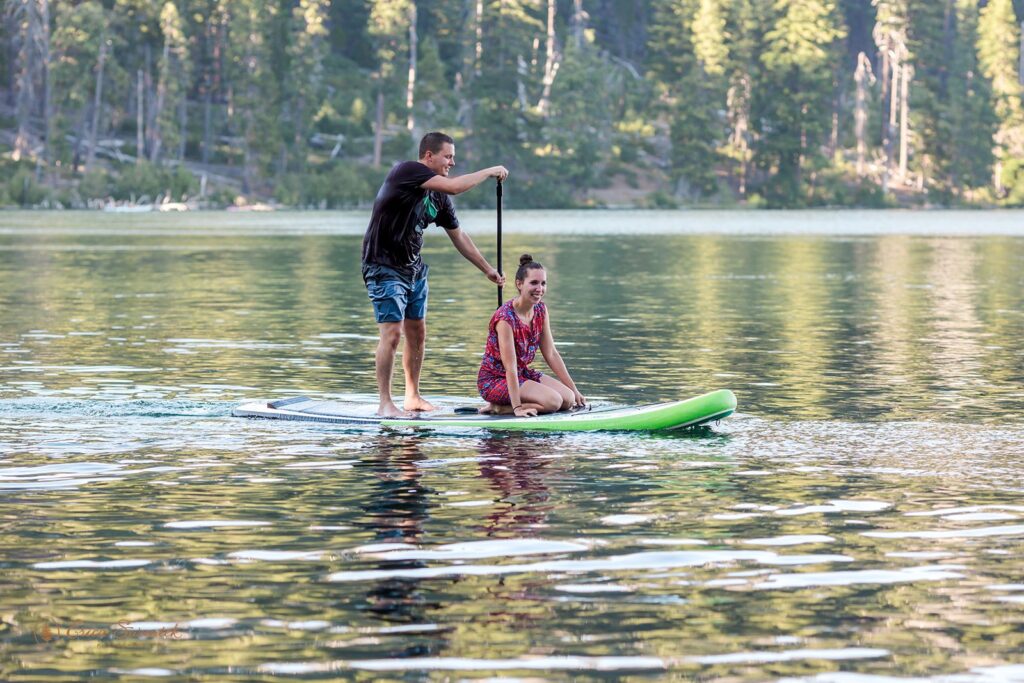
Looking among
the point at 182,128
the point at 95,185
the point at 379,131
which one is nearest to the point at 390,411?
the point at 95,185

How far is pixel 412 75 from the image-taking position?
11962cm

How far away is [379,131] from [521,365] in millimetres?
100893

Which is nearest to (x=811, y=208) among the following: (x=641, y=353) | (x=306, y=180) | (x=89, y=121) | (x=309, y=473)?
(x=306, y=180)

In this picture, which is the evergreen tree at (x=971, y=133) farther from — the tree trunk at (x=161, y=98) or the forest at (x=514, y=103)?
the tree trunk at (x=161, y=98)

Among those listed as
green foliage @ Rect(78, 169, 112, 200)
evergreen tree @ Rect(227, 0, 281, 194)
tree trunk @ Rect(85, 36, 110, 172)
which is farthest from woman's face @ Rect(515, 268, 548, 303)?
evergreen tree @ Rect(227, 0, 281, 194)

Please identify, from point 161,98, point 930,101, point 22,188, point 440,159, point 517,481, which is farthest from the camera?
point 930,101

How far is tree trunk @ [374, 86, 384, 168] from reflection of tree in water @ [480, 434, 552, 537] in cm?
10004

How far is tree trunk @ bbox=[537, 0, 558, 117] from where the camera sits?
126 meters

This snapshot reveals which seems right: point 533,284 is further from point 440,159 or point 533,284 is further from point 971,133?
point 971,133

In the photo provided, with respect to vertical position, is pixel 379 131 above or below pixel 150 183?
above

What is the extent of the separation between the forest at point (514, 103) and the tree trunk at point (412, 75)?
1.02 ft

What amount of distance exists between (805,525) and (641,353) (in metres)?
11.3

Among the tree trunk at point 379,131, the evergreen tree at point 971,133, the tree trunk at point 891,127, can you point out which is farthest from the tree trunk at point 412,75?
the evergreen tree at point 971,133

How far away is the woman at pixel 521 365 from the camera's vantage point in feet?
47.0
